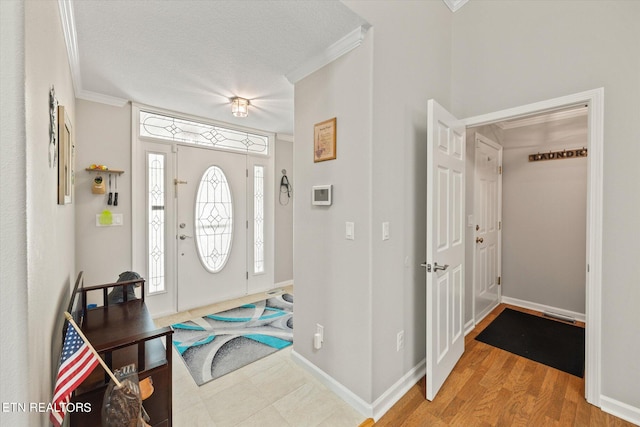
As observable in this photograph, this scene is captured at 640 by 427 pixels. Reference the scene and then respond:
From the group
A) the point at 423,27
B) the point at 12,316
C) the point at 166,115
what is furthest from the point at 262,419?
the point at 166,115

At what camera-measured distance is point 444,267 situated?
1.95 meters

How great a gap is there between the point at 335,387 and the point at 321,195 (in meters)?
1.37

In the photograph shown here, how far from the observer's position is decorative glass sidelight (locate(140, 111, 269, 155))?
3.21 metres

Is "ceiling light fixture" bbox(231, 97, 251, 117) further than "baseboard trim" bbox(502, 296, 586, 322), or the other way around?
"baseboard trim" bbox(502, 296, 586, 322)

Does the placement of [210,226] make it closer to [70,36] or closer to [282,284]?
[282,284]

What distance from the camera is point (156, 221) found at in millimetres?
3260

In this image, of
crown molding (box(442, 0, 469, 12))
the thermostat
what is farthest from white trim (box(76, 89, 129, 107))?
crown molding (box(442, 0, 469, 12))

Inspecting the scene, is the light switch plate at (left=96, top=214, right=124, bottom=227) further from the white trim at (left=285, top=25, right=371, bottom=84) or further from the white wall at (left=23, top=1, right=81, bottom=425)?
the white trim at (left=285, top=25, right=371, bottom=84)

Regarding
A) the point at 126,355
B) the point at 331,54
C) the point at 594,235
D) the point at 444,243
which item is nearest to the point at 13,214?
the point at 126,355

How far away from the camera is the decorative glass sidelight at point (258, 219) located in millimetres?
4094

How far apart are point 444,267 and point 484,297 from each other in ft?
5.95

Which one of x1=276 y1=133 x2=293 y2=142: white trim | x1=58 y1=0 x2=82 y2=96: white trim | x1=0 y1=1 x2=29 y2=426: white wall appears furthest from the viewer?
x1=276 y1=133 x2=293 y2=142: white trim

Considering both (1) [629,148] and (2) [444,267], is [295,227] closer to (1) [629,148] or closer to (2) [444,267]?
(2) [444,267]

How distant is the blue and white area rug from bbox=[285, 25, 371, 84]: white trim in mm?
2401
